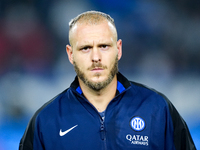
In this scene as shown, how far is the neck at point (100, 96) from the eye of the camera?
5.96ft

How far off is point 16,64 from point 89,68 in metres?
2.29

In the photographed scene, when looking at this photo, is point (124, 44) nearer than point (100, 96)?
No

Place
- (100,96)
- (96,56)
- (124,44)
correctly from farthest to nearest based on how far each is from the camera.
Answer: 1. (124,44)
2. (100,96)
3. (96,56)

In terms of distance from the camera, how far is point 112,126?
1.73 m

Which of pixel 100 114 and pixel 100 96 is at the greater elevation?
pixel 100 96

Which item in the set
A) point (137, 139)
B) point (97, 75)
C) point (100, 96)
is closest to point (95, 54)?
point (97, 75)

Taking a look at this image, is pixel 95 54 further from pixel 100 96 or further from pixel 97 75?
pixel 100 96

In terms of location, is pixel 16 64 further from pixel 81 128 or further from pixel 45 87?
pixel 81 128

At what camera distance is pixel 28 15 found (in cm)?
382

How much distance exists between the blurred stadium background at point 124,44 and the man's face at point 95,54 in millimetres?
1993

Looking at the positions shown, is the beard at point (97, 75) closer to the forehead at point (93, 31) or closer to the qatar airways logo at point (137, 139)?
the forehead at point (93, 31)

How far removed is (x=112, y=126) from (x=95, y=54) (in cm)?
45

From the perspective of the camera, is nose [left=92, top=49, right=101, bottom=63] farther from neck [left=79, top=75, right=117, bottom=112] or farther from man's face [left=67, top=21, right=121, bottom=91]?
neck [left=79, top=75, right=117, bottom=112]

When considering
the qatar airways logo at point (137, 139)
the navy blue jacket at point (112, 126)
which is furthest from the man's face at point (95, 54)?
the qatar airways logo at point (137, 139)
